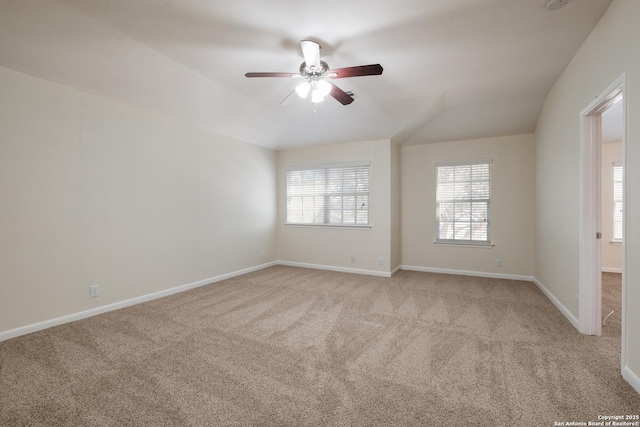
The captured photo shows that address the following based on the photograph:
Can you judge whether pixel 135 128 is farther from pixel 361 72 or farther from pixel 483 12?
pixel 483 12

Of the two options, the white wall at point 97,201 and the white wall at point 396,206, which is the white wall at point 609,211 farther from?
the white wall at point 97,201

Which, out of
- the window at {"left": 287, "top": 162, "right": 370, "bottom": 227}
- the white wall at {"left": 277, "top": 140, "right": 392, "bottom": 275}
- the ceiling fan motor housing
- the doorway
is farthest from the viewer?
the window at {"left": 287, "top": 162, "right": 370, "bottom": 227}

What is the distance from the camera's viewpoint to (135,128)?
3459mm

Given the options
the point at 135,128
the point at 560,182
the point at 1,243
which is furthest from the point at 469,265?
the point at 1,243

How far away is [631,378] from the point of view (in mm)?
1820

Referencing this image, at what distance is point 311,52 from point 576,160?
8.82 feet

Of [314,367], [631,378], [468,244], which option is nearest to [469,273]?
[468,244]

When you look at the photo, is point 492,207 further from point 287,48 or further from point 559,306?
point 287,48

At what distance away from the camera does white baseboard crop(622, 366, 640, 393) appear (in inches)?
69.4

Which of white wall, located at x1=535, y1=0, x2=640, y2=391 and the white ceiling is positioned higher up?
the white ceiling

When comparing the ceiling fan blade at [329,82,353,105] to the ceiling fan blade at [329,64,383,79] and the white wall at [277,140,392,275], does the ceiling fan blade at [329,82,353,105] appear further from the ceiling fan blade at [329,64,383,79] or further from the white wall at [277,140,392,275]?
the white wall at [277,140,392,275]

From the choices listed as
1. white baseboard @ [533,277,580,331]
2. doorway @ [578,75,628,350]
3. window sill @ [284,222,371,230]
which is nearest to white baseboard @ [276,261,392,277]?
window sill @ [284,222,371,230]

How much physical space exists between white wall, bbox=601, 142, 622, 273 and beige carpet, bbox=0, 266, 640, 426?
2961 millimetres

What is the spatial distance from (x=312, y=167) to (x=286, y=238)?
5.11 ft
